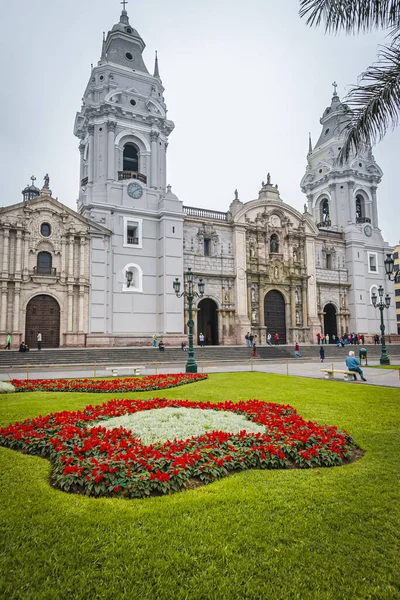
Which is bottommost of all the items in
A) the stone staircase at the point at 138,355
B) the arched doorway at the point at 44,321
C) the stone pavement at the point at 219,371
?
the stone pavement at the point at 219,371

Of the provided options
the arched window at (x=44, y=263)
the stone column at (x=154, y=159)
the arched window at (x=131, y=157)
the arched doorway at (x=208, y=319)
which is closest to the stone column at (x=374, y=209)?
the arched doorway at (x=208, y=319)

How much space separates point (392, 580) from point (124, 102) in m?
35.8

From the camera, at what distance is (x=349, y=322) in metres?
40.9

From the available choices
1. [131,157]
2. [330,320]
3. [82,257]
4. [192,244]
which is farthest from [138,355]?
[330,320]

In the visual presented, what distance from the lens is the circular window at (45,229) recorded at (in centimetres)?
2779

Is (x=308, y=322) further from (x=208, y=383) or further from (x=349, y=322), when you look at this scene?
(x=208, y=383)

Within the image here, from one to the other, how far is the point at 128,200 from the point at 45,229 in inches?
269

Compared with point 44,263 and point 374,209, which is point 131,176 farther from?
point 374,209

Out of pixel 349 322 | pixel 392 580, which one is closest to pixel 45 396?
pixel 392 580

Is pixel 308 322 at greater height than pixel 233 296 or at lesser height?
lesser

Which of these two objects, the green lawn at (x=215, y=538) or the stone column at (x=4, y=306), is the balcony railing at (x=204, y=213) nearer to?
the stone column at (x=4, y=306)

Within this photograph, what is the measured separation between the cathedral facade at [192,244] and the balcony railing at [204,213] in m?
0.10

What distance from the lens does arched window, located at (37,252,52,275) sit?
90.3 feet

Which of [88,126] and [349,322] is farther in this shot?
[349,322]
